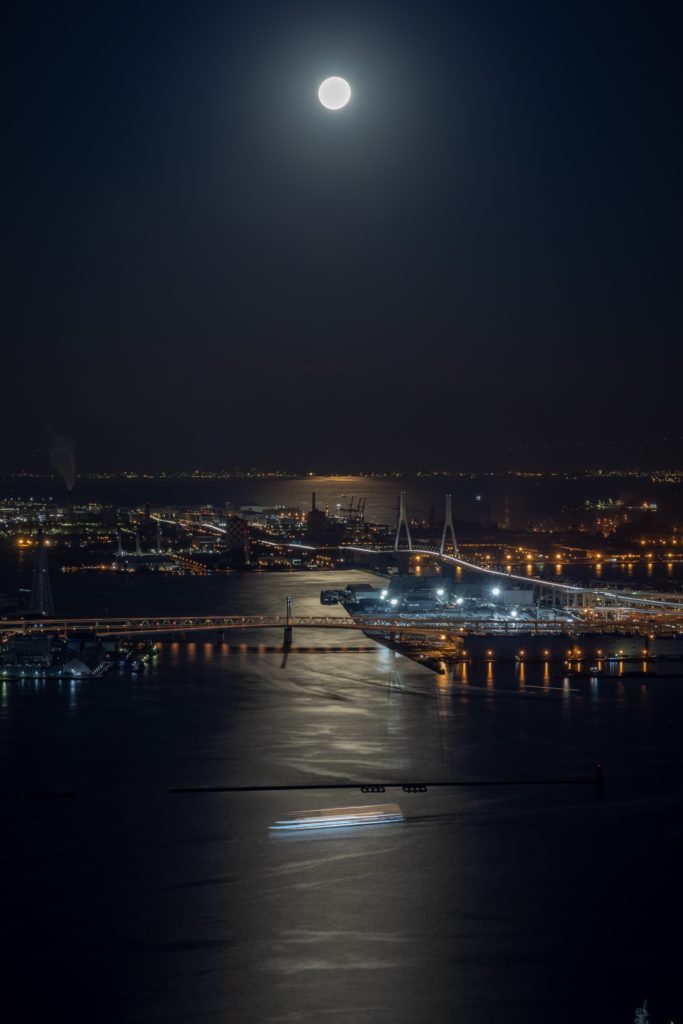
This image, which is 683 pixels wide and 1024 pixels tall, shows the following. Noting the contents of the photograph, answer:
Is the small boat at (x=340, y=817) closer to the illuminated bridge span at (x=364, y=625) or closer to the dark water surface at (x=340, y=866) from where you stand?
Result: the dark water surface at (x=340, y=866)

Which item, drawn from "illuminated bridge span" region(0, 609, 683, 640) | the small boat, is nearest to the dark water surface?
the small boat

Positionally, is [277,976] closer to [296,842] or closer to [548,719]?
[296,842]

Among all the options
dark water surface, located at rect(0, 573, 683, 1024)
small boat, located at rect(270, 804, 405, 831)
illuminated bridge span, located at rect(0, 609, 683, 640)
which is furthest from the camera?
illuminated bridge span, located at rect(0, 609, 683, 640)

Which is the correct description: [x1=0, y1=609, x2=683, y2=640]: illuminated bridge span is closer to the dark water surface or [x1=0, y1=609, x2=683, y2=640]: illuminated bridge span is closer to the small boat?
the dark water surface

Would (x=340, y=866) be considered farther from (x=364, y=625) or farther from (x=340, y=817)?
(x=364, y=625)

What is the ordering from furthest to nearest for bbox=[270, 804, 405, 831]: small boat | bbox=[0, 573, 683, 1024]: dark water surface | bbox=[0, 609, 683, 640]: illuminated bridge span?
1. bbox=[0, 609, 683, 640]: illuminated bridge span
2. bbox=[270, 804, 405, 831]: small boat
3. bbox=[0, 573, 683, 1024]: dark water surface

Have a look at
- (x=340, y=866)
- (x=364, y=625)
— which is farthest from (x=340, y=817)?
(x=364, y=625)
